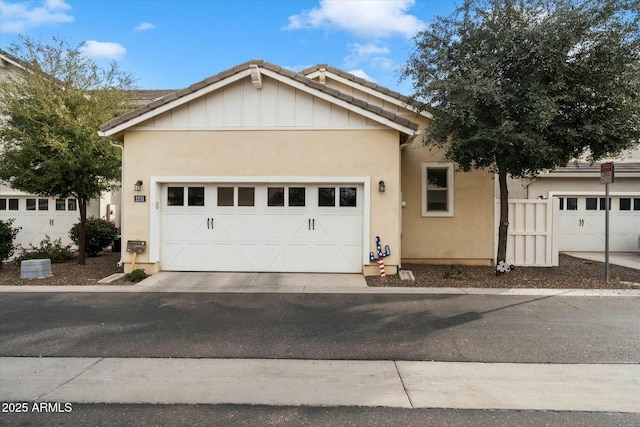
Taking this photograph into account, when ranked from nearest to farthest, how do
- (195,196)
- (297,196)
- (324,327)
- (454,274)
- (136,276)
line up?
(324,327) < (136,276) < (454,274) < (297,196) < (195,196)

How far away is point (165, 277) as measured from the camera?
9422mm

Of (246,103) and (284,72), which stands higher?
(284,72)

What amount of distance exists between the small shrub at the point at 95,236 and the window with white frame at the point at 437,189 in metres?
10.7

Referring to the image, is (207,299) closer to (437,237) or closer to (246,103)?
(246,103)

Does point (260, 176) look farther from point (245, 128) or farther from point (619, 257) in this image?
point (619, 257)

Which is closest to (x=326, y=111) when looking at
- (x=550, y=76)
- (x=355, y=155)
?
(x=355, y=155)

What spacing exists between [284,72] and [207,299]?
18.3 feet

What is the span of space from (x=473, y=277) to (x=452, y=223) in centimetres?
223

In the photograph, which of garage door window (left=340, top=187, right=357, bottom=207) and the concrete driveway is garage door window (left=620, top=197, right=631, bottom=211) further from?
garage door window (left=340, top=187, right=357, bottom=207)

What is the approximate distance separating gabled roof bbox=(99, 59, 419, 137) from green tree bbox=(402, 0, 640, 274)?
4.21ft

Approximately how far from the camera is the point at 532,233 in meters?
11.1

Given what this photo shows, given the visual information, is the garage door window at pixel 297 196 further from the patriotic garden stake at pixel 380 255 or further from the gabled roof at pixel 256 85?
the gabled roof at pixel 256 85

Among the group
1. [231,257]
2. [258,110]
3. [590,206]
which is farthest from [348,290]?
[590,206]

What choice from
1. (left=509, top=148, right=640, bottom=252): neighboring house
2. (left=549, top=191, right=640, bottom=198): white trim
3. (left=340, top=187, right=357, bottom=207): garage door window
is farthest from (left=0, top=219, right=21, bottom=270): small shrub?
(left=549, top=191, right=640, bottom=198): white trim
